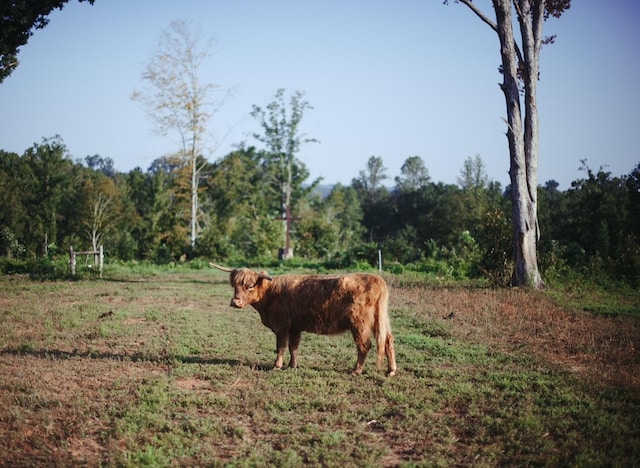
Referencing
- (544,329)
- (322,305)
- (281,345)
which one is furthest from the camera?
(544,329)

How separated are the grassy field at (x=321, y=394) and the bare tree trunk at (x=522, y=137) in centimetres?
440

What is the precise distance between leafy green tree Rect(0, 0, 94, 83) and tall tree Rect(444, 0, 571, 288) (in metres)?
14.0

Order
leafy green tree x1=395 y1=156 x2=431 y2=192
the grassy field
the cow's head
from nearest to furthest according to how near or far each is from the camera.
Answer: the grassy field < the cow's head < leafy green tree x1=395 y1=156 x2=431 y2=192

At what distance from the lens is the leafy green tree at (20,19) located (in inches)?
576

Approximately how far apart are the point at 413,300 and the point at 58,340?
30.1 feet

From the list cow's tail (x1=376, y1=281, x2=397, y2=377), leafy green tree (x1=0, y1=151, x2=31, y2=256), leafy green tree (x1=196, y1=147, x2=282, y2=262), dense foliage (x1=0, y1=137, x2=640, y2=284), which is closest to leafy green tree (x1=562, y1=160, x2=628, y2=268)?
dense foliage (x1=0, y1=137, x2=640, y2=284)

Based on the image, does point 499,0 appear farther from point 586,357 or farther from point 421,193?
point 421,193

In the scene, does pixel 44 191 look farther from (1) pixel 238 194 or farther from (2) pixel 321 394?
(2) pixel 321 394

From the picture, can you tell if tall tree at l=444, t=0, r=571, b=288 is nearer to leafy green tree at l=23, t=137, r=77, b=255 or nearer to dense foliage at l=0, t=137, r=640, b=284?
dense foliage at l=0, t=137, r=640, b=284

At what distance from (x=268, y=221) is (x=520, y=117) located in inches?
707

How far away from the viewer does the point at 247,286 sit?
7.73 m

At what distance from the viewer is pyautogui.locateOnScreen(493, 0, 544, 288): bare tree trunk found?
1585 cm

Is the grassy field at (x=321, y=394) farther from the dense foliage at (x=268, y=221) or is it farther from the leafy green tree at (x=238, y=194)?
the leafy green tree at (x=238, y=194)

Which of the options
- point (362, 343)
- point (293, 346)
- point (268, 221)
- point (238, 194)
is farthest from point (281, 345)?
point (238, 194)
